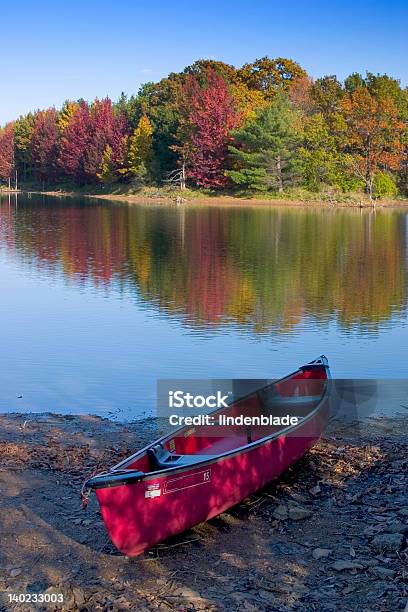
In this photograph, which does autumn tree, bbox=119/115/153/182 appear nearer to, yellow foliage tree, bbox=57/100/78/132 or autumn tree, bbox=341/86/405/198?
autumn tree, bbox=341/86/405/198

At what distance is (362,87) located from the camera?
69.9 metres

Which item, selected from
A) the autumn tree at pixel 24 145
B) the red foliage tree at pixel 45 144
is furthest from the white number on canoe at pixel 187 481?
the autumn tree at pixel 24 145

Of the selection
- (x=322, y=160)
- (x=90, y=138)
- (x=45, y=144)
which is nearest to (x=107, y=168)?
(x=90, y=138)

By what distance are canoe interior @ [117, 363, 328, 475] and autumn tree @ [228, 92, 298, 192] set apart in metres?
55.8

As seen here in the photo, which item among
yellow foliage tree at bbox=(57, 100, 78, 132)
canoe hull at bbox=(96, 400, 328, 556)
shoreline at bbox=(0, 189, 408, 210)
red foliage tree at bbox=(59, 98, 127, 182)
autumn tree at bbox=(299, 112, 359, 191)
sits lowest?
canoe hull at bbox=(96, 400, 328, 556)

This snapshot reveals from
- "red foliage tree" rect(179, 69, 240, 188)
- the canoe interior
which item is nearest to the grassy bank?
"red foliage tree" rect(179, 69, 240, 188)

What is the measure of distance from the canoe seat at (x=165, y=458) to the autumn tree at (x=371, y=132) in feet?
209

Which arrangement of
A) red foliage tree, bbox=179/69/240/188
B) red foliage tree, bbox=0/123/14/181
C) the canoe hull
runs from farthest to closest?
1. red foliage tree, bbox=0/123/14/181
2. red foliage tree, bbox=179/69/240/188
3. the canoe hull

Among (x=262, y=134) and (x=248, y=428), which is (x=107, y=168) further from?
(x=248, y=428)

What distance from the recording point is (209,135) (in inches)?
2739

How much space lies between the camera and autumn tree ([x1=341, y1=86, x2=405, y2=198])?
6688 centimetres

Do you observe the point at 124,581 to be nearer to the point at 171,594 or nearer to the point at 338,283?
the point at 171,594

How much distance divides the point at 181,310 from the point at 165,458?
38.8 ft

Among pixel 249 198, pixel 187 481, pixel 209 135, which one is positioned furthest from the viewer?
pixel 209 135
